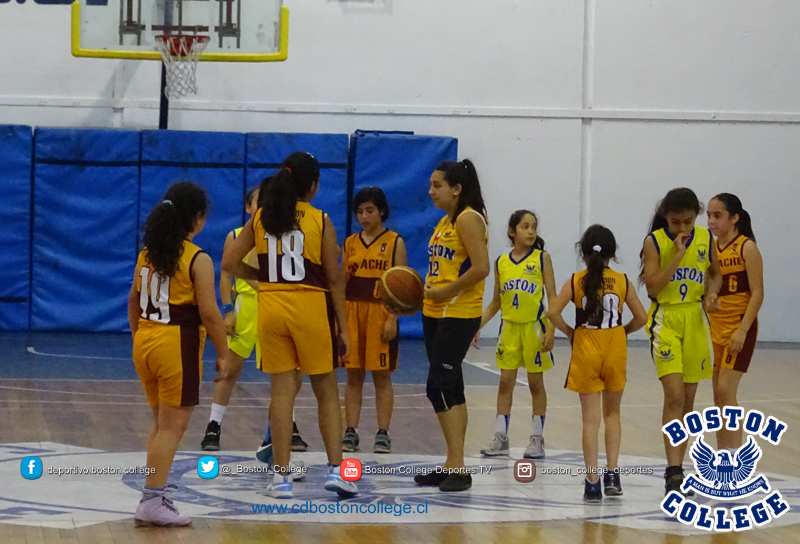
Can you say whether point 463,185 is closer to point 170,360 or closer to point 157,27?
point 170,360

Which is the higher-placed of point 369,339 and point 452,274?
point 452,274

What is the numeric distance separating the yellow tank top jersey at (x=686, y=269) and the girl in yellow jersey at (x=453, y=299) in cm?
93

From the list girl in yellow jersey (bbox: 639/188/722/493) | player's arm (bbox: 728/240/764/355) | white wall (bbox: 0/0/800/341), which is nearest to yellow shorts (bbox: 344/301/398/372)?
girl in yellow jersey (bbox: 639/188/722/493)

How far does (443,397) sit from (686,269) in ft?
4.67

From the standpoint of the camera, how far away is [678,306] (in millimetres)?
4980

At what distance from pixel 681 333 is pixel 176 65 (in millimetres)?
7938

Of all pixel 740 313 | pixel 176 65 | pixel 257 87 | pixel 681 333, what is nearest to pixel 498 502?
pixel 681 333

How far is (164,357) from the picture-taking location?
4168 mm

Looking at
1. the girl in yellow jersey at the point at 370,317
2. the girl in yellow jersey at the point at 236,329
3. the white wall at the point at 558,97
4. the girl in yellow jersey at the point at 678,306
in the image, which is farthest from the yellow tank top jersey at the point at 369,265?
the white wall at the point at 558,97

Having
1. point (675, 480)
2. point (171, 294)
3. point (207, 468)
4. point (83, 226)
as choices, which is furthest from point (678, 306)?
point (83, 226)

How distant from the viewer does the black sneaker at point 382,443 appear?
588cm

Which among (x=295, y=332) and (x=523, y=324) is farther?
(x=523, y=324)

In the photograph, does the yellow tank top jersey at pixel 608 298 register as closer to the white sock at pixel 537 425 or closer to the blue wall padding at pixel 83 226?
the white sock at pixel 537 425

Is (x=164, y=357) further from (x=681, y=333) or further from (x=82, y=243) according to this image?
(x=82, y=243)
